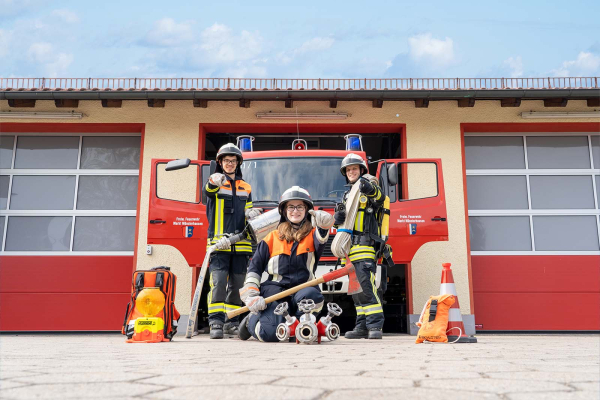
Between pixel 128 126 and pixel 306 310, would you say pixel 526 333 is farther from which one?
pixel 128 126

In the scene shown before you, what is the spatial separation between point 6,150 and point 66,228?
6.28 ft

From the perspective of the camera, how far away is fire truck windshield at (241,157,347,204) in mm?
6504

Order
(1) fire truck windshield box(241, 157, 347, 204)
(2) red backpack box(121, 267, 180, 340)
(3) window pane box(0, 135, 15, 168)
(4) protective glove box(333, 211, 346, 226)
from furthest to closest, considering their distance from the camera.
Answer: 1. (3) window pane box(0, 135, 15, 168)
2. (1) fire truck windshield box(241, 157, 347, 204)
3. (4) protective glove box(333, 211, 346, 226)
4. (2) red backpack box(121, 267, 180, 340)

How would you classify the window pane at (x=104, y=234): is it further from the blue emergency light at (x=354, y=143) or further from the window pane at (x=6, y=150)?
the blue emergency light at (x=354, y=143)

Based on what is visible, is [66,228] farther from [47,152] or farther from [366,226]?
[366,226]

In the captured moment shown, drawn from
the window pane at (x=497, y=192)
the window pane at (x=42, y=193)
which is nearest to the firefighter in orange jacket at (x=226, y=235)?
the window pane at (x=42, y=193)

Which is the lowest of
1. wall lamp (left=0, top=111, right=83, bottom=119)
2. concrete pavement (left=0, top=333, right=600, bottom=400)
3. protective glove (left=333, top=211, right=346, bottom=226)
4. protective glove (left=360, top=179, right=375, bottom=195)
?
concrete pavement (left=0, top=333, right=600, bottom=400)

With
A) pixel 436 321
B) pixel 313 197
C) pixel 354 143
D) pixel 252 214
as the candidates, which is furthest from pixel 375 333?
pixel 354 143

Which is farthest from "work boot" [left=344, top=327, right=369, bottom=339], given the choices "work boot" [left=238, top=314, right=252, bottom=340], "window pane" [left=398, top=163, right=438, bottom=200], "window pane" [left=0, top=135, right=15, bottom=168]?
"window pane" [left=0, top=135, right=15, bottom=168]

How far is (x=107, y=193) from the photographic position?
9.52 metres

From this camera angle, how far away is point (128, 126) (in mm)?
9383

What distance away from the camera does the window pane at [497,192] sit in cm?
937

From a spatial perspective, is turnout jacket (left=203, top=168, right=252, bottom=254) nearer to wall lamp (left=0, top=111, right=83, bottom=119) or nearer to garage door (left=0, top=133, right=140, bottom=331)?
garage door (left=0, top=133, right=140, bottom=331)

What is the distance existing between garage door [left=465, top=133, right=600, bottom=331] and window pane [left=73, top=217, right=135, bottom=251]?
A: 6046mm
